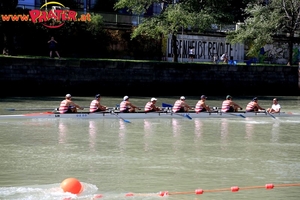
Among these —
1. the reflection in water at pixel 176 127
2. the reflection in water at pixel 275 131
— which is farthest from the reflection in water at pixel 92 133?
the reflection in water at pixel 275 131

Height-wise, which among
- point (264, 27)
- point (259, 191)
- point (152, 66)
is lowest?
point (259, 191)

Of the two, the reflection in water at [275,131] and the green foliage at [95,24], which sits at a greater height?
the green foliage at [95,24]

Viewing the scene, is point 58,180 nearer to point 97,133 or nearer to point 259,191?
point 259,191

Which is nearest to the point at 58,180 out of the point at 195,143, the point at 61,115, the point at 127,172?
the point at 127,172

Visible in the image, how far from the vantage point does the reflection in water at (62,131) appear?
21705 mm

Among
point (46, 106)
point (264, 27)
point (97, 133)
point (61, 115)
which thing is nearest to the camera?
point (97, 133)

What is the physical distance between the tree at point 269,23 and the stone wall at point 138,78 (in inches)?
99.0

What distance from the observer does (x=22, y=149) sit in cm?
1952

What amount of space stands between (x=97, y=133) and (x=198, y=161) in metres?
6.76

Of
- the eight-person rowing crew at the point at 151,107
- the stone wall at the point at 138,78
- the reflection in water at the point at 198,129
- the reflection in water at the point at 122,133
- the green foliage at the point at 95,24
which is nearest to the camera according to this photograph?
the reflection in water at the point at 122,133

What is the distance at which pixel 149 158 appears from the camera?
728 inches

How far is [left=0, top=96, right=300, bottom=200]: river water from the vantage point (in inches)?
574

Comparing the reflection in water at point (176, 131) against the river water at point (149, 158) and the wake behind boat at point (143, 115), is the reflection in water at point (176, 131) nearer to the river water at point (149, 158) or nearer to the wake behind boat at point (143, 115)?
the river water at point (149, 158)

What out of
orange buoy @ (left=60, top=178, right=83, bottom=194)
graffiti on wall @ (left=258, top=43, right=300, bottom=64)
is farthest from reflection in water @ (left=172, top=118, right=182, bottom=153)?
graffiti on wall @ (left=258, top=43, right=300, bottom=64)
